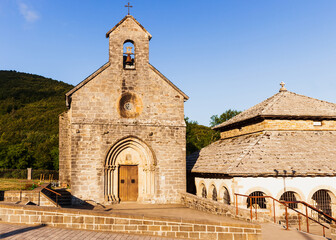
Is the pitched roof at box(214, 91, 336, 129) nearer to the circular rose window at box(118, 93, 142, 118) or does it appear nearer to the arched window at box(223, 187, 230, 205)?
the arched window at box(223, 187, 230, 205)

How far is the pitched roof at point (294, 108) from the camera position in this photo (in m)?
18.9

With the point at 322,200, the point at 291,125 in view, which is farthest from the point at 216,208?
the point at 291,125

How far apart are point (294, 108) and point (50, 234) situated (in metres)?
16.1

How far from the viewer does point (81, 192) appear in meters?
16.3

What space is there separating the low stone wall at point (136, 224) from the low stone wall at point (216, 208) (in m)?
2.54

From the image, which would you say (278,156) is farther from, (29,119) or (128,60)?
(29,119)

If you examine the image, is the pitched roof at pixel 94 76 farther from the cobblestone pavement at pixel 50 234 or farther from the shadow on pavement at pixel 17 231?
the cobblestone pavement at pixel 50 234

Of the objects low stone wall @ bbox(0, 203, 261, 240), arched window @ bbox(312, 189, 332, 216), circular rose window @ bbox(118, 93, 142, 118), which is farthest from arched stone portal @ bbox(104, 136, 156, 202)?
arched window @ bbox(312, 189, 332, 216)

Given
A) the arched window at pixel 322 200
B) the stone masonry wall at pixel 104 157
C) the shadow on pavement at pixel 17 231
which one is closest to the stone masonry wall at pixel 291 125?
the arched window at pixel 322 200

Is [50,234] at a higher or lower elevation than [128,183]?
lower

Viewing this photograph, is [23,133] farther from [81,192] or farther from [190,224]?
[190,224]

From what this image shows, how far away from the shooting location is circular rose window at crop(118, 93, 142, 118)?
1749 centimetres

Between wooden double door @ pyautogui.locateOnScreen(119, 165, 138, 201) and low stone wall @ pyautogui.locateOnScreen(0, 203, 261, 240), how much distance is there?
8.00 meters

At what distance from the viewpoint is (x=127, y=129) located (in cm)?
1730
